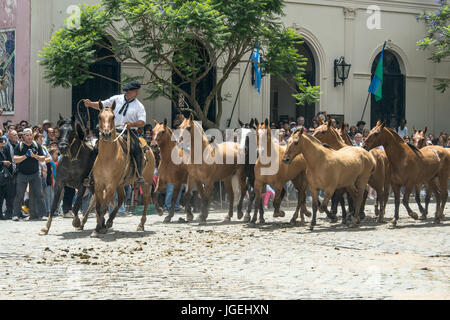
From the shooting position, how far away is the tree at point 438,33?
Result: 2997cm

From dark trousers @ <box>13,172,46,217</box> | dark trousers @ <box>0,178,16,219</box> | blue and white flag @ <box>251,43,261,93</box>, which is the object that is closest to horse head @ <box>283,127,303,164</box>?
dark trousers @ <box>13,172,46,217</box>

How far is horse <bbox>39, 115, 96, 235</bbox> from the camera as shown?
47.5 feet

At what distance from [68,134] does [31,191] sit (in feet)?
11.2

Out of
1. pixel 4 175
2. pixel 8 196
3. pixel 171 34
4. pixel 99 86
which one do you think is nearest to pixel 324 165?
pixel 4 175

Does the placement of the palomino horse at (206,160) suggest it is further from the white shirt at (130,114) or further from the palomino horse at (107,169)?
the palomino horse at (107,169)

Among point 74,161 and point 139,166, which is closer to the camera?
point 139,166

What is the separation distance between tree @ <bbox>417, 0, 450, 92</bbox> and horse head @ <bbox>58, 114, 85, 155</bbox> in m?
18.5

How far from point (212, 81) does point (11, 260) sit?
59.2 ft

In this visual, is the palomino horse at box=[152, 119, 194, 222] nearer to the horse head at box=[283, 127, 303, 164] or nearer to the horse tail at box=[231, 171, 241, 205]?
the horse tail at box=[231, 171, 241, 205]

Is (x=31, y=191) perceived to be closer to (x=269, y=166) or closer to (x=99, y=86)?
(x=269, y=166)

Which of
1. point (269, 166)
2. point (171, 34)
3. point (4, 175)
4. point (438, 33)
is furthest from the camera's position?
point (438, 33)

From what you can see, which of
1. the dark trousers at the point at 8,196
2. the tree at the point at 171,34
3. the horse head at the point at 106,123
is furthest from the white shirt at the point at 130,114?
the tree at the point at 171,34

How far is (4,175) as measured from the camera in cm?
1745
